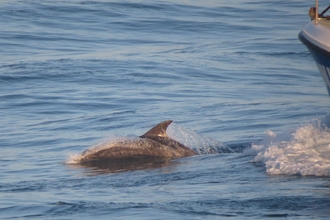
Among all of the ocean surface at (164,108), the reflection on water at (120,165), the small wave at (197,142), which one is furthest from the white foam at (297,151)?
the reflection on water at (120,165)

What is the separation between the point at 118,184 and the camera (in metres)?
9.12

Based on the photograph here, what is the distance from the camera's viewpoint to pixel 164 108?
15.3m

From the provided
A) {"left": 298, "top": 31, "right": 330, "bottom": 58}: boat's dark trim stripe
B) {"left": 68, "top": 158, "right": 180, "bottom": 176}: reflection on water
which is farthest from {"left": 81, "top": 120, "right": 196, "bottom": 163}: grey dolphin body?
{"left": 298, "top": 31, "right": 330, "bottom": 58}: boat's dark trim stripe

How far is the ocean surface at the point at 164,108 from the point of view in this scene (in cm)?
809

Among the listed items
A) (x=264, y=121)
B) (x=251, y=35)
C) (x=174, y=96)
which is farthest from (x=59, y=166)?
(x=251, y=35)

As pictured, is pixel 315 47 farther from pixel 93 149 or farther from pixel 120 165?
pixel 93 149

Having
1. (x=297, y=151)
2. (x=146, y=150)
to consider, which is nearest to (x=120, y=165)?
(x=146, y=150)

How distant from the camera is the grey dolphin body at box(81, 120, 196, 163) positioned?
11.0 meters

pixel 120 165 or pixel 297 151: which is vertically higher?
pixel 297 151

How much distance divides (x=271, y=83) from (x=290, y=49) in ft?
16.4

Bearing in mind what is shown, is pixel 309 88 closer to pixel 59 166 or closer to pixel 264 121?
pixel 264 121

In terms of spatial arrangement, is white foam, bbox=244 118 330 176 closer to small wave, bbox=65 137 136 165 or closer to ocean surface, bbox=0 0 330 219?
ocean surface, bbox=0 0 330 219

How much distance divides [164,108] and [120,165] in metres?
4.84

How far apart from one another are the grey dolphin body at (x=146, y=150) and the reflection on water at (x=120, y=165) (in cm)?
16
